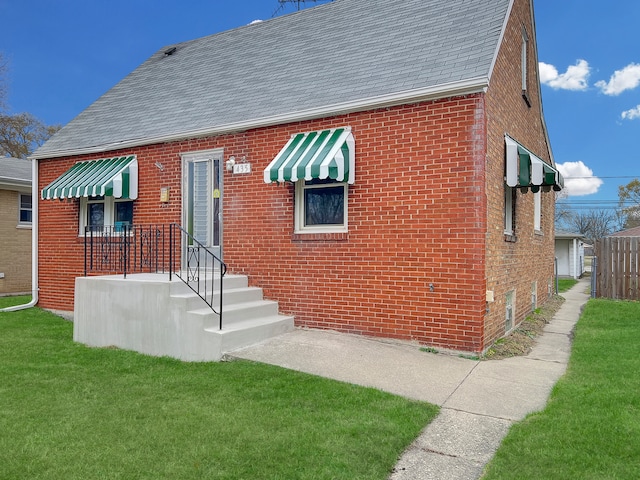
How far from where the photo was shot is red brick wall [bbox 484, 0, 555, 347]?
6750 mm

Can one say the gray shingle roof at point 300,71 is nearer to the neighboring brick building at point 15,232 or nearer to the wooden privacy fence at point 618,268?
the neighboring brick building at point 15,232

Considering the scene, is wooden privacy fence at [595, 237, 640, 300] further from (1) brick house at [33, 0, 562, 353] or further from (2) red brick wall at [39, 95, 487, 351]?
(2) red brick wall at [39, 95, 487, 351]

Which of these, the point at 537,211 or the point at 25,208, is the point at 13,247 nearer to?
the point at 25,208

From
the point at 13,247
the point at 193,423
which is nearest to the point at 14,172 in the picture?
the point at 13,247

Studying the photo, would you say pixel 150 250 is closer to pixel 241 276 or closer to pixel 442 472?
pixel 241 276

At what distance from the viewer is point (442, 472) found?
10.6 feet

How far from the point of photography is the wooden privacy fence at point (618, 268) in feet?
40.3

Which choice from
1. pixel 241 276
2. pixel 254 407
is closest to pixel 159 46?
pixel 241 276

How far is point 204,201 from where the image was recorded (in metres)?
8.60

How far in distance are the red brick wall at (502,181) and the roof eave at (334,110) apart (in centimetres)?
53

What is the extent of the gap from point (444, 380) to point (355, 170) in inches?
130

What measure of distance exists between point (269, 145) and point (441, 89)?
295 centimetres

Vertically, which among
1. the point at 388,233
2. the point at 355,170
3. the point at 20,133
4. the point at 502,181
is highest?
the point at 20,133

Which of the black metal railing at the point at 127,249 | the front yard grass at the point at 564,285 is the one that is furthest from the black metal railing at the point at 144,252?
the front yard grass at the point at 564,285
